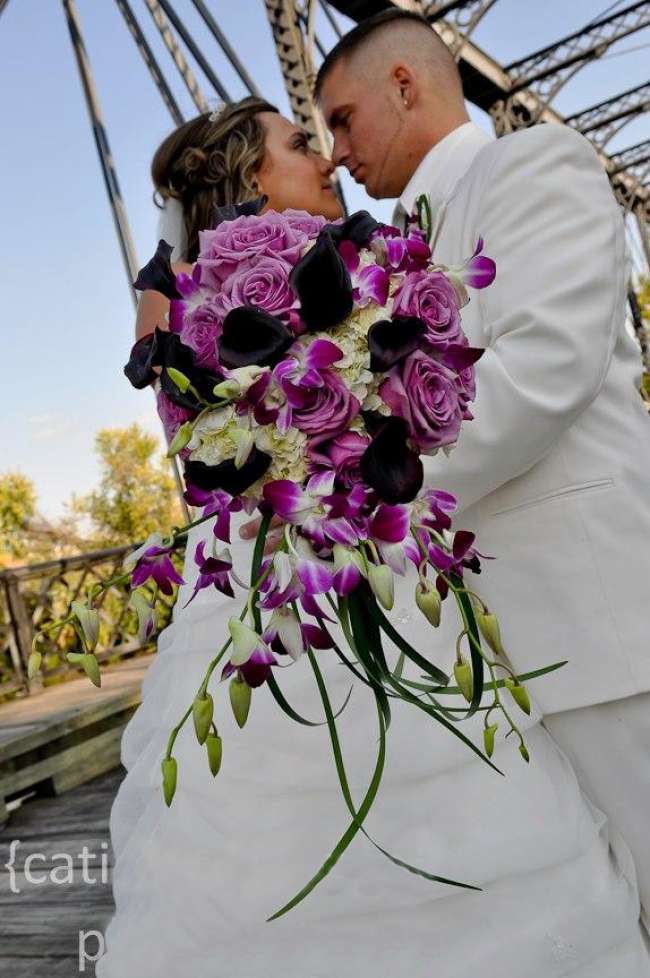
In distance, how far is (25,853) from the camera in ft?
11.1

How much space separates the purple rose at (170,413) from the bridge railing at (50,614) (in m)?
6.09

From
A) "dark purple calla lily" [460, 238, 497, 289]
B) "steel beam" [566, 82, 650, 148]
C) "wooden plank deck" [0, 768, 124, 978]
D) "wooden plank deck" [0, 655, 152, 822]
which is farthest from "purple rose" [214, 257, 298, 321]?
"steel beam" [566, 82, 650, 148]

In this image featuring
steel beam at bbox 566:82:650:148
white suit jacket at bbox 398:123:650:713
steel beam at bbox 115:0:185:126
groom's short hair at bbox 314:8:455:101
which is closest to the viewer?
white suit jacket at bbox 398:123:650:713

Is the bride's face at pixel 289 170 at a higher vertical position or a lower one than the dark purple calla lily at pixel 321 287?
higher

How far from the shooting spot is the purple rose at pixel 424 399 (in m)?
0.84

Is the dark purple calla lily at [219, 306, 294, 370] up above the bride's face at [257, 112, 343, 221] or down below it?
below

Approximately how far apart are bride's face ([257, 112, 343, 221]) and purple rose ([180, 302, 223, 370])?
4.21ft

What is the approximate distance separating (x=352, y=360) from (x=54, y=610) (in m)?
8.10

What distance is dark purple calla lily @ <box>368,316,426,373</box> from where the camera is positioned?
825 mm

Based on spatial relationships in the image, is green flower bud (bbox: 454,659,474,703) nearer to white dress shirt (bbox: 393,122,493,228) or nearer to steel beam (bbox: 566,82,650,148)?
white dress shirt (bbox: 393,122,493,228)

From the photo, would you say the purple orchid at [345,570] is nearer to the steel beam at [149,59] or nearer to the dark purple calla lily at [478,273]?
the dark purple calla lily at [478,273]

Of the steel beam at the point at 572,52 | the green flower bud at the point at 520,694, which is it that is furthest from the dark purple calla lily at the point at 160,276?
the steel beam at the point at 572,52

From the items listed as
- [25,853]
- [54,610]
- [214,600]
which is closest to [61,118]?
[54,610]

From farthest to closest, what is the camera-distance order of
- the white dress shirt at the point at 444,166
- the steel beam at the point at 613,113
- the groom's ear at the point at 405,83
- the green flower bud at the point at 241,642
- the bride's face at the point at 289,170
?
the steel beam at the point at 613,113, the bride's face at the point at 289,170, the groom's ear at the point at 405,83, the white dress shirt at the point at 444,166, the green flower bud at the point at 241,642
